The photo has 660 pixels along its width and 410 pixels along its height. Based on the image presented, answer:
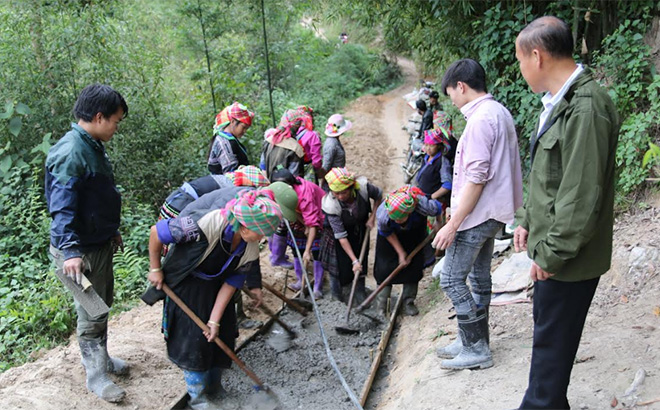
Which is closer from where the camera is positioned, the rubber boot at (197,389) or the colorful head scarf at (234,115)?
the rubber boot at (197,389)

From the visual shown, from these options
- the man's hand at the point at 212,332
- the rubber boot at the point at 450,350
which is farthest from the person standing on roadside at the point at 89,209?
the rubber boot at the point at 450,350

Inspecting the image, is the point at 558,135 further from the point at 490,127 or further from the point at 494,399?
the point at 494,399

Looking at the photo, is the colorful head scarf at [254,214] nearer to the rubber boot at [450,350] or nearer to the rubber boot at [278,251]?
the rubber boot at [450,350]

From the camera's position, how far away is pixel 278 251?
6.43 meters

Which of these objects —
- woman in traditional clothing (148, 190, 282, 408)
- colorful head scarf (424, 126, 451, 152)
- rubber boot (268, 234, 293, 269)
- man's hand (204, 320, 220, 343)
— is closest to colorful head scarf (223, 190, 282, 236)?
woman in traditional clothing (148, 190, 282, 408)

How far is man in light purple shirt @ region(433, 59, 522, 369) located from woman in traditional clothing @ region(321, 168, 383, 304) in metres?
2.03

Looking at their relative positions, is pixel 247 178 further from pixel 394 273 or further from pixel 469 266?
pixel 469 266

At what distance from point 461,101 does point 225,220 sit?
1.67 meters

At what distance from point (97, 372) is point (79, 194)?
4.22 ft

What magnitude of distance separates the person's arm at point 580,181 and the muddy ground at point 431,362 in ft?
3.92

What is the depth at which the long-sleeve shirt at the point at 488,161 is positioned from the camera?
3.20m

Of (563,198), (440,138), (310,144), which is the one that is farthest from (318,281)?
(563,198)

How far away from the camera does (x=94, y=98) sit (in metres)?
3.59

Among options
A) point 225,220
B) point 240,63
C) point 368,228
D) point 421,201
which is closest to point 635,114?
point 421,201
